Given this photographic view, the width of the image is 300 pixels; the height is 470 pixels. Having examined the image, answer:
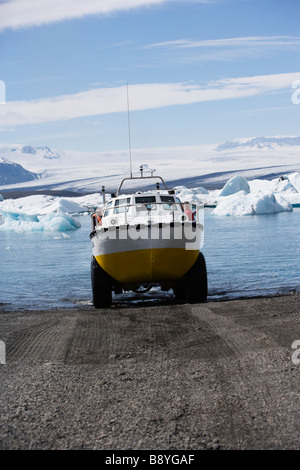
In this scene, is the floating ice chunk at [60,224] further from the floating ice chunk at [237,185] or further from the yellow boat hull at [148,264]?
the yellow boat hull at [148,264]

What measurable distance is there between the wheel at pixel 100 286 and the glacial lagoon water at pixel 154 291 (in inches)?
40.8

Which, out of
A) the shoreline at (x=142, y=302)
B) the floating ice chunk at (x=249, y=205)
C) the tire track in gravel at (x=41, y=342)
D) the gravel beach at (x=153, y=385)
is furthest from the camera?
the floating ice chunk at (x=249, y=205)

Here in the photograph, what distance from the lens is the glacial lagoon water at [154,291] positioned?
11.3 meters

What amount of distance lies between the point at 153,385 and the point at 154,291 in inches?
326

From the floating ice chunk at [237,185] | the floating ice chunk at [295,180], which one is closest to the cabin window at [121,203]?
the floating ice chunk at [237,185]

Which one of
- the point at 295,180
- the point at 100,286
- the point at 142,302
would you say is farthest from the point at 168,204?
the point at 295,180

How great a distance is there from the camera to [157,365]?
455 cm

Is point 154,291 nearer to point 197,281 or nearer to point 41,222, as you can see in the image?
point 197,281

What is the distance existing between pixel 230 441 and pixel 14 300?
8910mm

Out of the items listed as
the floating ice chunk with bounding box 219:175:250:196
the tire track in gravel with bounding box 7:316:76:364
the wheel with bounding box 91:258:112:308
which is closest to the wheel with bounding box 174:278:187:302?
the wheel with bounding box 91:258:112:308

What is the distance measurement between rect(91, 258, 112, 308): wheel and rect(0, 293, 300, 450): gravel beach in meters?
2.56

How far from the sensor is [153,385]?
403 centimetres

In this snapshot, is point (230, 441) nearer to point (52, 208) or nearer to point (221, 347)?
point (221, 347)
